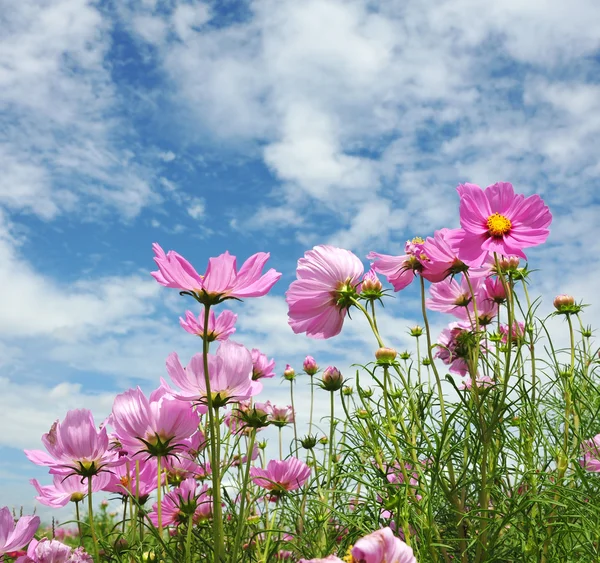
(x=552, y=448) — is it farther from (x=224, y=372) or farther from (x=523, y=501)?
(x=224, y=372)

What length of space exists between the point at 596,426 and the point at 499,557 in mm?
1054

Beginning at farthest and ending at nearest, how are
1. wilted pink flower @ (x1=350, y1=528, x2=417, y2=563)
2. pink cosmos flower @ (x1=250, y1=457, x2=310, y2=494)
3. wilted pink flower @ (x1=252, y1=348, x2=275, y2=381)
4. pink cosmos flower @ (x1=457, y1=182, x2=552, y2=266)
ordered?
wilted pink flower @ (x1=252, y1=348, x2=275, y2=381), pink cosmos flower @ (x1=250, y1=457, x2=310, y2=494), pink cosmos flower @ (x1=457, y1=182, x2=552, y2=266), wilted pink flower @ (x1=350, y1=528, x2=417, y2=563)

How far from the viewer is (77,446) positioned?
3.34 feet

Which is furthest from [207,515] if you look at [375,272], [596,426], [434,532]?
[596,426]

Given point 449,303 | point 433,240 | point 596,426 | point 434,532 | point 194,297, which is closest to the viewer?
point 194,297

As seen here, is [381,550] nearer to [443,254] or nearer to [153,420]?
[153,420]

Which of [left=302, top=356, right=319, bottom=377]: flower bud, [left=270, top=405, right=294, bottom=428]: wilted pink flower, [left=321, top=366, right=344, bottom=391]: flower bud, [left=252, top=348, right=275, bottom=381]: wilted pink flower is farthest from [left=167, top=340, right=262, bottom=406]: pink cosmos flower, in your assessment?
[left=302, top=356, right=319, bottom=377]: flower bud

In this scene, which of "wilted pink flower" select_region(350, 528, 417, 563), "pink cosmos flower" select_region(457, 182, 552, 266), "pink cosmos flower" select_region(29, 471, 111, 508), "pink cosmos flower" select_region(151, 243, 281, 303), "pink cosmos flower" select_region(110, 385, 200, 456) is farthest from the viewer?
"pink cosmos flower" select_region(29, 471, 111, 508)

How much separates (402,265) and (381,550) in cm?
68

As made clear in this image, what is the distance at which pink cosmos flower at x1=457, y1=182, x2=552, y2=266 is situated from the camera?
101 centimetres

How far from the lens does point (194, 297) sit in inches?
32.8

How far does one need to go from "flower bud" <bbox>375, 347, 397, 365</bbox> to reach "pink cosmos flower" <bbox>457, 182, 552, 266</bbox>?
0.78 ft

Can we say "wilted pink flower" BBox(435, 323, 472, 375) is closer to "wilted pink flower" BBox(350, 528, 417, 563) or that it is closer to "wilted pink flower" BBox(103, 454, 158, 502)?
"wilted pink flower" BBox(103, 454, 158, 502)

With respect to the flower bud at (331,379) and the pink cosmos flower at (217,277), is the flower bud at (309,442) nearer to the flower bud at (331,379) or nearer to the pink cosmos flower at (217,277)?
the flower bud at (331,379)
